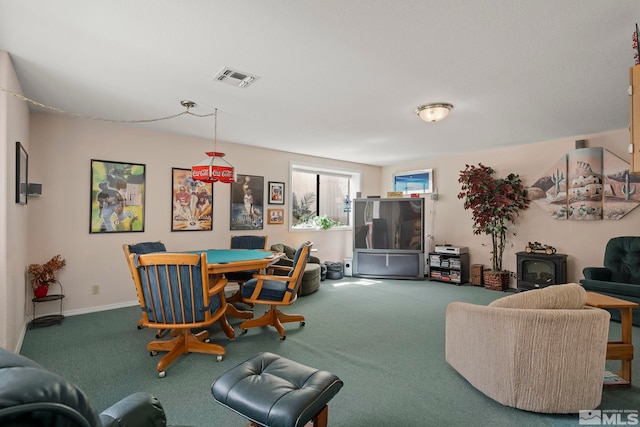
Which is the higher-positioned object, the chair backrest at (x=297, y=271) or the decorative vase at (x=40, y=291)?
the chair backrest at (x=297, y=271)

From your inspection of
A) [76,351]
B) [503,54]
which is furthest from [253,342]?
[503,54]

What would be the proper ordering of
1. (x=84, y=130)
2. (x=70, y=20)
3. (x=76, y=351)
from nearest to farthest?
(x=70, y=20) < (x=76, y=351) < (x=84, y=130)

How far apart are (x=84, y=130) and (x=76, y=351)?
8.92 ft

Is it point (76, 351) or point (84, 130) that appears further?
point (84, 130)

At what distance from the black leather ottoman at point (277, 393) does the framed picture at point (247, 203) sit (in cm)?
391

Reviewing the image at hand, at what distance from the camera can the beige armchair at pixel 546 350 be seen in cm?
198

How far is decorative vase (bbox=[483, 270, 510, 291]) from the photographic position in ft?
18.1

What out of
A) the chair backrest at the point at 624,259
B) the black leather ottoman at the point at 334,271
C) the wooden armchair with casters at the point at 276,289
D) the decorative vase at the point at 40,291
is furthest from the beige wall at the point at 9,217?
the chair backrest at the point at 624,259

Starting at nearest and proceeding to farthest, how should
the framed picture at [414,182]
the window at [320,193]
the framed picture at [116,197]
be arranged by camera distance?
the framed picture at [116,197] < the window at [320,193] < the framed picture at [414,182]

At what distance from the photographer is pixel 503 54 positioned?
2.47 meters

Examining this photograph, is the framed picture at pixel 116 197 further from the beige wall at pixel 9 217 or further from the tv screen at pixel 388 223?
the tv screen at pixel 388 223

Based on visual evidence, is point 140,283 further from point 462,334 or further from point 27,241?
point 462,334

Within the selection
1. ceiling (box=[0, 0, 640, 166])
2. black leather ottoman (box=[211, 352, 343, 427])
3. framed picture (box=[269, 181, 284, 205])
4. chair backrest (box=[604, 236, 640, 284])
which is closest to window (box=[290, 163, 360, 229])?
framed picture (box=[269, 181, 284, 205])

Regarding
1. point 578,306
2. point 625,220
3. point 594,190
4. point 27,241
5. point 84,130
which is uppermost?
point 84,130
